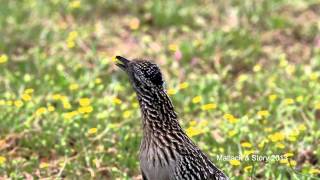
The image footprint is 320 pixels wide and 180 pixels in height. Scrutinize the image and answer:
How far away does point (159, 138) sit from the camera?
4887mm

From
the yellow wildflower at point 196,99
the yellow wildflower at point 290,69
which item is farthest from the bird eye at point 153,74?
the yellow wildflower at point 290,69

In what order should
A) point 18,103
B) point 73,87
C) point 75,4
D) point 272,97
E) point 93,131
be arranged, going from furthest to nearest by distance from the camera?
point 75,4
point 73,87
point 272,97
point 18,103
point 93,131

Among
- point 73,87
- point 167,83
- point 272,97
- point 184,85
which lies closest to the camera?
point 272,97

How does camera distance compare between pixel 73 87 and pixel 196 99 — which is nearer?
pixel 196 99

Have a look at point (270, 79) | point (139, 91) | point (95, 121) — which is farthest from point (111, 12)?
point (139, 91)

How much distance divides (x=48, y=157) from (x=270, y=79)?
266cm

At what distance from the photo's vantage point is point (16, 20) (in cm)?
925

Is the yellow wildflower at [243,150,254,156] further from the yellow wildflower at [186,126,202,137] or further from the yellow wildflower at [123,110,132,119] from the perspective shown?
the yellow wildflower at [123,110,132,119]

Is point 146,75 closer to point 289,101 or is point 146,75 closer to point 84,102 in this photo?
point 84,102

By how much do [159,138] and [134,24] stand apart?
15.6 ft

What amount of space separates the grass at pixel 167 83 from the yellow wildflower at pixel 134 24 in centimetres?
1

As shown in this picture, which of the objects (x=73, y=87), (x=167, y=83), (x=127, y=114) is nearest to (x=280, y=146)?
(x=127, y=114)

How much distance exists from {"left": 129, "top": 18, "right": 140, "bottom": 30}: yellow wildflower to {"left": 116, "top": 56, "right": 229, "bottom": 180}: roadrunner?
4482 mm

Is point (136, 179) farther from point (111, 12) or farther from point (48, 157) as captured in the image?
point (111, 12)
